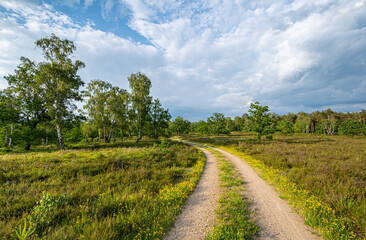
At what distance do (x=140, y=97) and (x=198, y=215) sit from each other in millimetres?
25544

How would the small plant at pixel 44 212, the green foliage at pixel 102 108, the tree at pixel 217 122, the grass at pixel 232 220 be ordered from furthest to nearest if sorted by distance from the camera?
the tree at pixel 217 122 < the green foliage at pixel 102 108 < the small plant at pixel 44 212 < the grass at pixel 232 220

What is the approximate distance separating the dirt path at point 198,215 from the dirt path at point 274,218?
172 cm

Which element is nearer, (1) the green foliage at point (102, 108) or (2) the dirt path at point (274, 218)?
(2) the dirt path at point (274, 218)

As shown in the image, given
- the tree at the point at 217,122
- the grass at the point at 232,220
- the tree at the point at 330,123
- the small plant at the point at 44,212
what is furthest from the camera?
the tree at the point at 330,123

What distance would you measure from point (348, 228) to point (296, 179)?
4410mm

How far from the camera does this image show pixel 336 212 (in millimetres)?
5188

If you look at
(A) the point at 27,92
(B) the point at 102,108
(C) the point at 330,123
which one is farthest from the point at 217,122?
(C) the point at 330,123

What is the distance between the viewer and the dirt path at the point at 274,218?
4.10 meters

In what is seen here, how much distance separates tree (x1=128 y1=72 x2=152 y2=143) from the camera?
26422mm

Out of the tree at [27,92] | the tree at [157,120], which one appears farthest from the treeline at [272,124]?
the tree at [27,92]

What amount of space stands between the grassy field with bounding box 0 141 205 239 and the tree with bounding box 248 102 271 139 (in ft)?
73.7

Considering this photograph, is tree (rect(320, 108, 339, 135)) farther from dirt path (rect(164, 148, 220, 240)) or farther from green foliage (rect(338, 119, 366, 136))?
dirt path (rect(164, 148, 220, 240))

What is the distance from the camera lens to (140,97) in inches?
1048

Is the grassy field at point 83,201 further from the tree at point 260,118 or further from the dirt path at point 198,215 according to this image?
the tree at point 260,118
